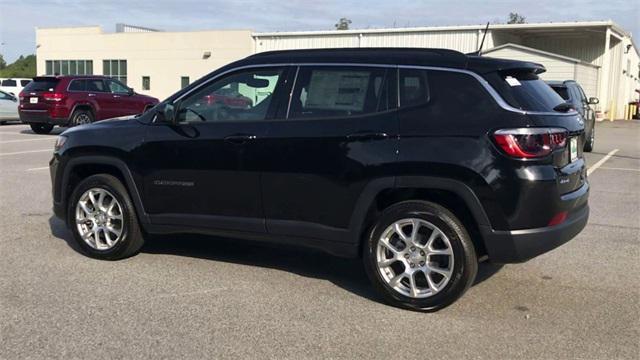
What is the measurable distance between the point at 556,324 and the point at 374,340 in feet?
4.19

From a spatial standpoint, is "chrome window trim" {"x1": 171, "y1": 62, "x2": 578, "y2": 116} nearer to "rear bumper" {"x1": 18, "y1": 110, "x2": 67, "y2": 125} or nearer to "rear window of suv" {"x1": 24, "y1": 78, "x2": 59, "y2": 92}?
"rear bumper" {"x1": 18, "y1": 110, "x2": 67, "y2": 125}

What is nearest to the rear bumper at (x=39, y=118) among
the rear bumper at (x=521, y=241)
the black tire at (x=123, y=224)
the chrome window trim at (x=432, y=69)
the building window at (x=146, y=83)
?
the black tire at (x=123, y=224)

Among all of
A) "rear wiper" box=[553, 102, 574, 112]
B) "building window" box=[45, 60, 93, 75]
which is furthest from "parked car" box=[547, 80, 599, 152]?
"building window" box=[45, 60, 93, 75]

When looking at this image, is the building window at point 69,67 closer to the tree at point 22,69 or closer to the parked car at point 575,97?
the tree at point 22,69

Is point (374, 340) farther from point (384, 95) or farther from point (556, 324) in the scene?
point (384, 95)

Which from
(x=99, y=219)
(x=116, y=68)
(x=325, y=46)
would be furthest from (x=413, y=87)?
(x=116, y=68)

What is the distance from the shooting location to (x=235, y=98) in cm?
537

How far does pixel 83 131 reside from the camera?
585cm

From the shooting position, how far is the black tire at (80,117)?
18.4 m

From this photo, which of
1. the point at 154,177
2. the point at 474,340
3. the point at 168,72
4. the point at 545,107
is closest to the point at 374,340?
the point at 474,340

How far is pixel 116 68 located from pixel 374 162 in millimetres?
48659

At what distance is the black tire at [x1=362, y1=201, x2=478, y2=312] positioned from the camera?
4480mm

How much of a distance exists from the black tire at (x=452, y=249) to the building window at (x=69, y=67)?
5040cm

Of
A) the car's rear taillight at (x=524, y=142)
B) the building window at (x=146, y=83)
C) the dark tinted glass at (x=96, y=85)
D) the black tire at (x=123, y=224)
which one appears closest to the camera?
the car's rear taillight at (x=524, y=142)
